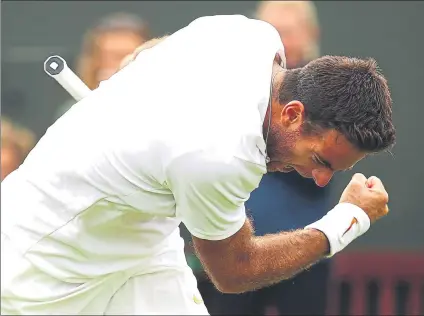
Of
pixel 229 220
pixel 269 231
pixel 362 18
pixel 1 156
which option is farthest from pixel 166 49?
pixel 362 18

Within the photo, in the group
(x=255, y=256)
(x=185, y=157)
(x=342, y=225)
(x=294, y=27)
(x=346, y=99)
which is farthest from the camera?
(x=294, y=27)

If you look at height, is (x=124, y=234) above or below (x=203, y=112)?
below

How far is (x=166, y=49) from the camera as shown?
3471 millimetres

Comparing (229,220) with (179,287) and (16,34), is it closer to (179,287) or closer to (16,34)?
(179,287)

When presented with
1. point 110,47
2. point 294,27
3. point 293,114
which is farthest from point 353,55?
point 293,114

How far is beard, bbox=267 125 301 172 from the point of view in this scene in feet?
11.1

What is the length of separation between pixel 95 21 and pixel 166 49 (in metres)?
3.23

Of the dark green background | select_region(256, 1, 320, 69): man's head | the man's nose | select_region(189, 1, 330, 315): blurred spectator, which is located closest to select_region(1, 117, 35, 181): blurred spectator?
the dark green background

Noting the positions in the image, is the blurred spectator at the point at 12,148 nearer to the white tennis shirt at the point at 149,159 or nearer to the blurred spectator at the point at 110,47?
the blurred spectator at the point at 110,47

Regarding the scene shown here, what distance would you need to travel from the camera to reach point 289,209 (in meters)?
4.89

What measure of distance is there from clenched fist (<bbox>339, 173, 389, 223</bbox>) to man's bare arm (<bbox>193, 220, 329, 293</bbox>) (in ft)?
0.65

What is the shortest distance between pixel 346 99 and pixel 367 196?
48cm

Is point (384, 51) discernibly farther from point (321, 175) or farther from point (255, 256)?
point (255, 256)

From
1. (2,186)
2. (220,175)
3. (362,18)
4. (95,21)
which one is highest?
(2,186)
